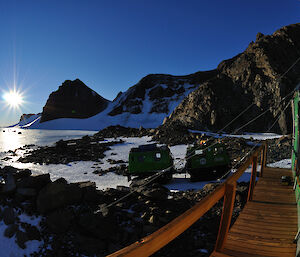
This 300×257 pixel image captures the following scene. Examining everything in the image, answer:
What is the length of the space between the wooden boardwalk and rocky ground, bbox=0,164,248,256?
185 cm

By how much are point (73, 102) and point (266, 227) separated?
506ft

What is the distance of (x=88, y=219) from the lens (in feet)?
20.9

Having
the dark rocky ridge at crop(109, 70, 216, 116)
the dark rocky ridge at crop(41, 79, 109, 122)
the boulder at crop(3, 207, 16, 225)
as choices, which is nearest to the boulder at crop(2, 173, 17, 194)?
the boulder at crop(3, 207, 16, 225)

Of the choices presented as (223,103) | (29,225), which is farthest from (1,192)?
(223,103)

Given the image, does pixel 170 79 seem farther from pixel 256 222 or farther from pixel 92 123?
pixel 256 222

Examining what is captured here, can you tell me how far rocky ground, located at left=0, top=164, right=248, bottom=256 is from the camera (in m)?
5.84

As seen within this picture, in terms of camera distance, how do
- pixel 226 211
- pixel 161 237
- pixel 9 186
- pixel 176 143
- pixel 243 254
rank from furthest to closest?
pixel 176 143 → pixel 9 186 → pixel 243 254 → pixel 226 211 → pixel 161 237

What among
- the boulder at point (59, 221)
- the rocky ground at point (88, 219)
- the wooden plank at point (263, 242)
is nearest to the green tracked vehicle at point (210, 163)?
the rocky ground at point (88, 219)

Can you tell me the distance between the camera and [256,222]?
13.7 feet

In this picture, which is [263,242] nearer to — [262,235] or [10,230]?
[262,235]

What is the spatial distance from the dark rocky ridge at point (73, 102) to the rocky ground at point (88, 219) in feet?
450

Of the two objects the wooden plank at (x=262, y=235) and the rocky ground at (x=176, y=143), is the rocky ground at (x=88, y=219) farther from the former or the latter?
the rocky ground at (x=176, y=143)

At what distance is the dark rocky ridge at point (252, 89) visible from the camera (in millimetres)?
47344

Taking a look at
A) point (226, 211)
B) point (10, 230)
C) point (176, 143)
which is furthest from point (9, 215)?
point (176, 143)
